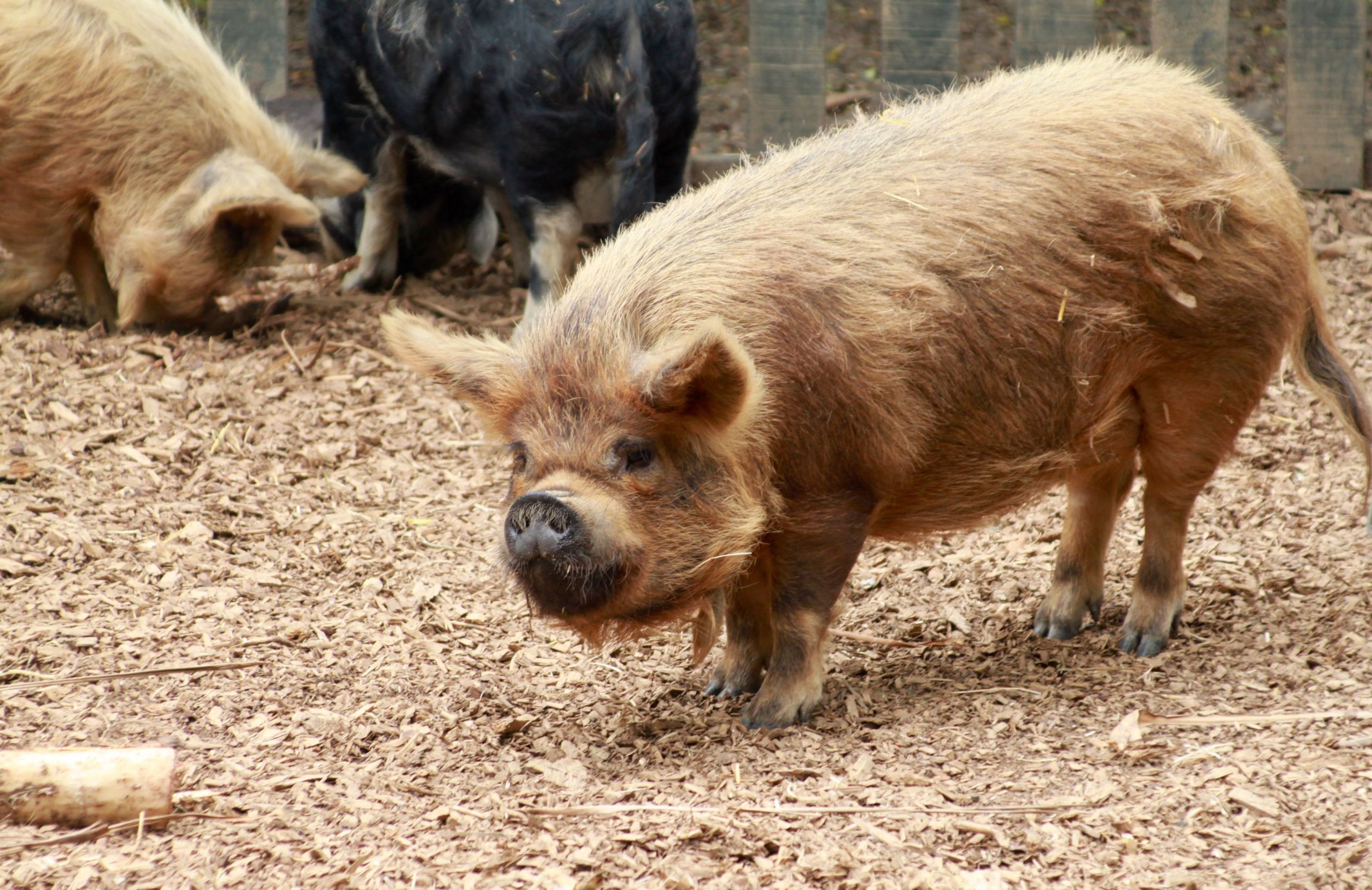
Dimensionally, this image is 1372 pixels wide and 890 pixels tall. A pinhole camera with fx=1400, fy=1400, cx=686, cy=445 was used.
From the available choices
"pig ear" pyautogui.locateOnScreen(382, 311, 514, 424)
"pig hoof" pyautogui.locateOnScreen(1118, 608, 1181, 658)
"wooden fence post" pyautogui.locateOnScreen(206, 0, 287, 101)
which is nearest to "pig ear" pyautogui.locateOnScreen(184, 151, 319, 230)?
"wooden fence post" pyautogui.locateOnScreen(206, 0, 287, 101)

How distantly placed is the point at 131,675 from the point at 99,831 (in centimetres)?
102

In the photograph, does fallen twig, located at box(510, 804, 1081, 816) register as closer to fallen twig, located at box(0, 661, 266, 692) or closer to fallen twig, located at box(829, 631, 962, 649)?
fallen twig, located at box(0, 661, 266, 692)

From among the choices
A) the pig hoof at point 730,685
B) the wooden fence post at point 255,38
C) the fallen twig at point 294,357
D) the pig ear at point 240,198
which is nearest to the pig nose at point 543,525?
the pig hoof at point 730,685

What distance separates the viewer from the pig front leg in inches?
A: 144

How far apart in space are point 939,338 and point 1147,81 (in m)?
1.18

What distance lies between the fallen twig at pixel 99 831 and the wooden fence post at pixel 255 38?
5.35m

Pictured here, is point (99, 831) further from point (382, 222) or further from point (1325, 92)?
point (1325, 92)

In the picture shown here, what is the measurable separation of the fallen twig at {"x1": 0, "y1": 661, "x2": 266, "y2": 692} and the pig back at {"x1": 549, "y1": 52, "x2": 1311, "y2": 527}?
4.59 feet

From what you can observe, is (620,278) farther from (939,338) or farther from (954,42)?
(954,42)

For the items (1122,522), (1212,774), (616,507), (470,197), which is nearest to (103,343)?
(470,197)

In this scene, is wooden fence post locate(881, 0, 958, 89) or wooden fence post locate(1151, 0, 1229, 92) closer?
wooden fence post locate(1151, 0, 1229, 92)

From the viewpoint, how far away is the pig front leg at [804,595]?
3.66 metres

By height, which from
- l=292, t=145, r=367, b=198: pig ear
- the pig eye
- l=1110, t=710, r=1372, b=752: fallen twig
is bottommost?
l=1110, t=710, r=1372, b=752: fallen twig

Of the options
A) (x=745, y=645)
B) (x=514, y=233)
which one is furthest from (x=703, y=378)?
(x=514, y=233)
